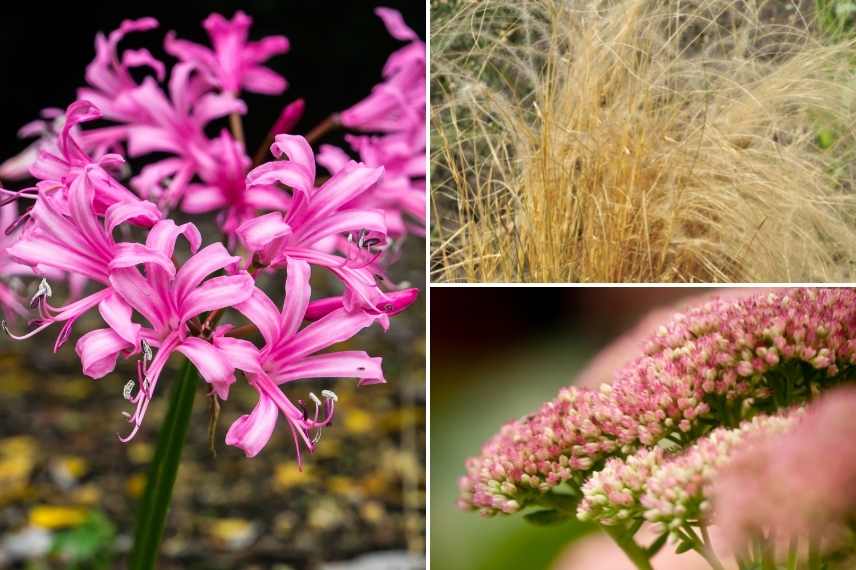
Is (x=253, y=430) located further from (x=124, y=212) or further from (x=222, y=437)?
(x=222, y=437)

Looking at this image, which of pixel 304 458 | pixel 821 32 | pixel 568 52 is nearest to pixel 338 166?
pixel 568 52

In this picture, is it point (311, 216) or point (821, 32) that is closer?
point (311, 216)

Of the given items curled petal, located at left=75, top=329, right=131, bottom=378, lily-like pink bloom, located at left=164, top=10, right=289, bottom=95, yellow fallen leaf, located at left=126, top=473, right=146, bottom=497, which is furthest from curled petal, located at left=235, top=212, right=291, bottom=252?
yellow fallen leaf, located at left=126, top=473, right=146, bottom=497

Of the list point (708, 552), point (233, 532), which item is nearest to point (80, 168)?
point (708, 552)

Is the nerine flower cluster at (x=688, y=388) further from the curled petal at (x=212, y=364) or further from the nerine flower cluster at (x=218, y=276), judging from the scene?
the curled petal at (x=212, y=364)

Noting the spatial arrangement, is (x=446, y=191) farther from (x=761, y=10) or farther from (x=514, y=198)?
(x=761, y=10)

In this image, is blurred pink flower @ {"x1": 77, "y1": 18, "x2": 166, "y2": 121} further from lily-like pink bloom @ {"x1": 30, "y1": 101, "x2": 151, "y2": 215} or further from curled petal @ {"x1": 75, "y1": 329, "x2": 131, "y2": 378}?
curled petal @ {"x1": 75, "y1": 329, "x2": 131, "y2": 378}
